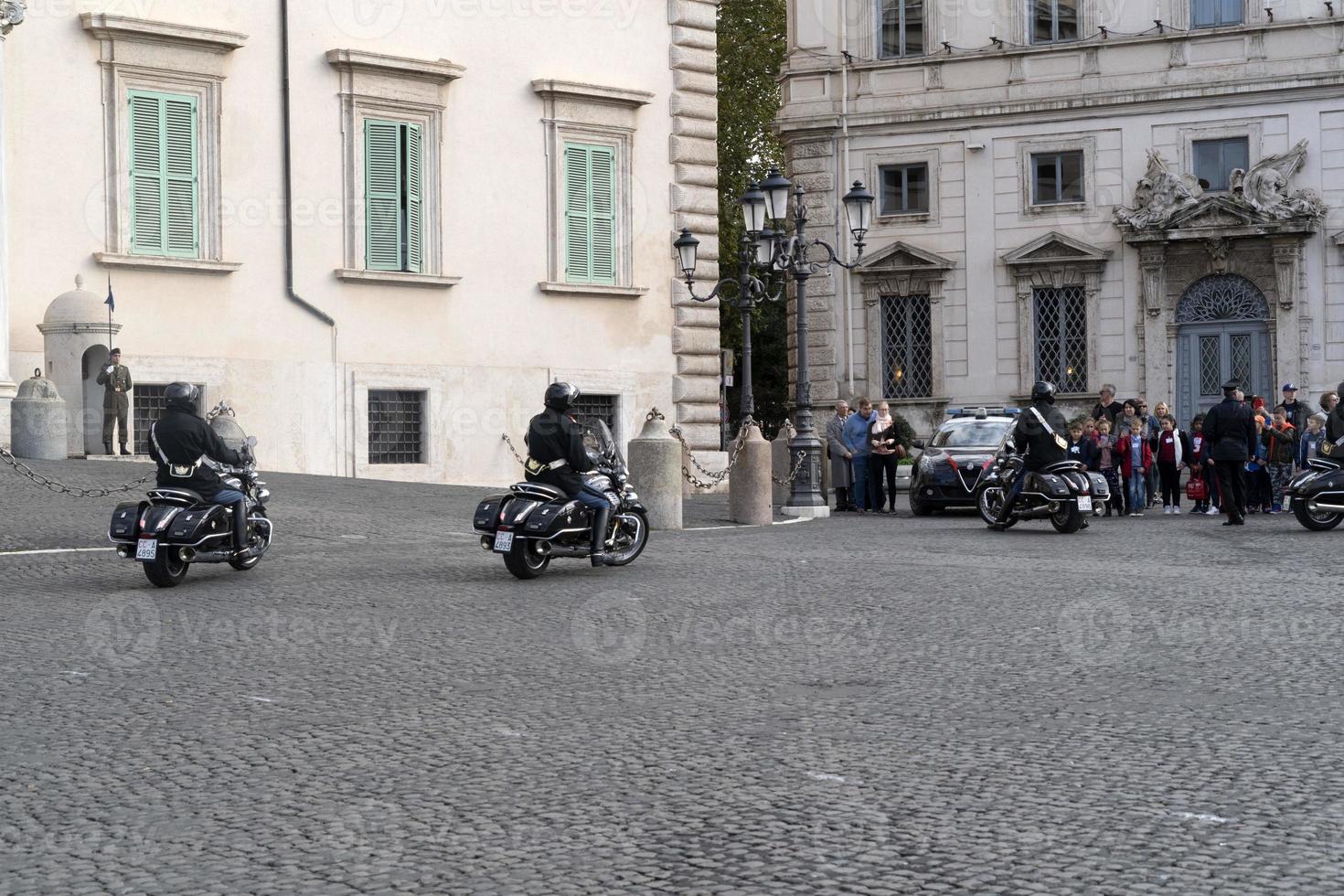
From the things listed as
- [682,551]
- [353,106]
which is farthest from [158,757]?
[353,106]

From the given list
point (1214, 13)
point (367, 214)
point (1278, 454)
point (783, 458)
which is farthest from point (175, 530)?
point (1214, 13)

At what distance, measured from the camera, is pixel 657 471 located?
1983 centimetres

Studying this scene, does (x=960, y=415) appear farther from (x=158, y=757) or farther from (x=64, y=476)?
(x=158, y=757)

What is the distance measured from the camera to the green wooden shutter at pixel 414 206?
85.3 ft

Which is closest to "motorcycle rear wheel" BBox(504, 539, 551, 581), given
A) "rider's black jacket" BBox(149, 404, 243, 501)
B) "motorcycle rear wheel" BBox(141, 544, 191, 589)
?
"rider's black jacket" BBox(149, 404, 243, 501)

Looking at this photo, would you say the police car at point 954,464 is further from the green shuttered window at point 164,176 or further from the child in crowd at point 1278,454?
the green shuttered window at point 164,176

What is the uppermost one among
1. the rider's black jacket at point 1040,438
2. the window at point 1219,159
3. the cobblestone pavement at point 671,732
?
the window at point 1219,159

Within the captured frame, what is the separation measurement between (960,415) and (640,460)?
8674 millimetres

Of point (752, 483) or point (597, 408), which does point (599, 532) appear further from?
point (597, 408)

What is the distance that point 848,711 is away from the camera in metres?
7.85

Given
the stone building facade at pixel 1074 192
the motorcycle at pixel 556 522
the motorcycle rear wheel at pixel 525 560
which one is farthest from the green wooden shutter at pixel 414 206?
the stone building facade at pixel 1074 192

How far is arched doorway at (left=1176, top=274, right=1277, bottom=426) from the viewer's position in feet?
122

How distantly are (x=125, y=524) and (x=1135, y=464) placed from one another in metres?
14.7

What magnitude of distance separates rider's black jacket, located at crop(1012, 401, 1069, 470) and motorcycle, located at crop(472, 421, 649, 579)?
688 cm
